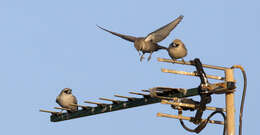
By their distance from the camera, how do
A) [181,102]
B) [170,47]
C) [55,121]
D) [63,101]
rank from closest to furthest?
[181,102] → [170,47] → [55,121] → [63,101]

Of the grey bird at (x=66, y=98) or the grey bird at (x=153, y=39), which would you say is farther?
the grey bird at (x=66, y=98)

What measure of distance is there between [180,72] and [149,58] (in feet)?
9.82

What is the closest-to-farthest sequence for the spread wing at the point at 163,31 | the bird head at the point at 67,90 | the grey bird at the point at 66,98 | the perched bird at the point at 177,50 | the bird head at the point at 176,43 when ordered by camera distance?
the perched bird at the point at 177,50
the bird head at the point at 176,43
the spread wing at the point at 163,31
the grey bird at the point at 66,98
the bird head at the point at 67,90

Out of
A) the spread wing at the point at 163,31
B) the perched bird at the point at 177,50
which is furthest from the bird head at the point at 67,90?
the perched bird at the point at 177,50

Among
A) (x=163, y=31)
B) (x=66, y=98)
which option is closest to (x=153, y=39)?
(x=163, y=31)

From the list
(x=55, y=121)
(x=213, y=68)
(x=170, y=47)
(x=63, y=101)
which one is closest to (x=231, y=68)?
(x=213, y=68)

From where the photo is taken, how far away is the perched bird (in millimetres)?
15906

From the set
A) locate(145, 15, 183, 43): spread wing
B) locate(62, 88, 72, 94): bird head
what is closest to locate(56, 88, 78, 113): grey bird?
locate(62, 88, 72, 94): bird head

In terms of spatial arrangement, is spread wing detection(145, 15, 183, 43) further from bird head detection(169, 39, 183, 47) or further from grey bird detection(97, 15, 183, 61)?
bird head detection(169, 39, 183, 47)

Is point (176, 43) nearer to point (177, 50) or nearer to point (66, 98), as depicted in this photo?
point (177, 50)

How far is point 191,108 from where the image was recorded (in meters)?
14.1

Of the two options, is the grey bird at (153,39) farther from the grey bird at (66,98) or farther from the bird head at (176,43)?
the grey bird at (66,98)

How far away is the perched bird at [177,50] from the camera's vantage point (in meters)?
15.9

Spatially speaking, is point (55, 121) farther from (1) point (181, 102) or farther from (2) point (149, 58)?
(1) point (181, 102)
